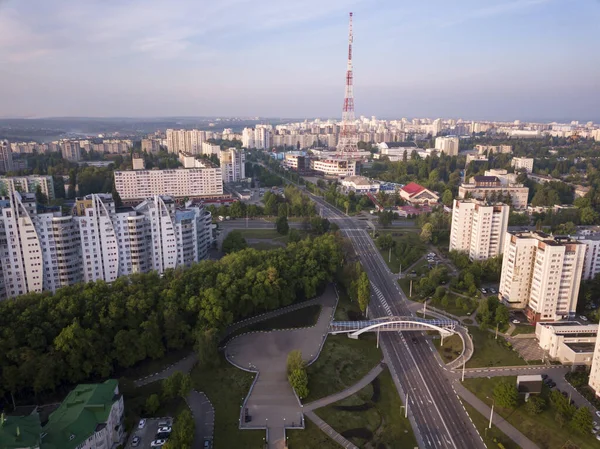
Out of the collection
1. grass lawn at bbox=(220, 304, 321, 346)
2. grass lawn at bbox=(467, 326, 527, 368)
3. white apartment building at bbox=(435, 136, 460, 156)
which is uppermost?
white apartment building at bbox=(435, 136, 460, 156)

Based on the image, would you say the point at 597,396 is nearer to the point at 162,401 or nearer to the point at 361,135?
the point at 162,401

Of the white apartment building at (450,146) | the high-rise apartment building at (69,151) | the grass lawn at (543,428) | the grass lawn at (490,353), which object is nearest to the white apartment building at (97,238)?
the grass lawn at (490,353)

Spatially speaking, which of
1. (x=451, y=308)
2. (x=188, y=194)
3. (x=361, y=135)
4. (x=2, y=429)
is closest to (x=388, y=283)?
(x=451, y=308)

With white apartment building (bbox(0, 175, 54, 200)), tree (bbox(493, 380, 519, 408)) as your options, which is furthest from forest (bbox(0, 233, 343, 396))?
white apartment building (bbox(0, 175, 54, 200))

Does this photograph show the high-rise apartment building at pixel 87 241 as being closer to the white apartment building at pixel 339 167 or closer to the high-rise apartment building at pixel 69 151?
the white apartment building at pixel 339 167

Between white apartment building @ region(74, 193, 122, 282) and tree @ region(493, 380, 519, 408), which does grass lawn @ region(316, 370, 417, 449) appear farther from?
white apartment building @ region(74, 193, 122, 282)

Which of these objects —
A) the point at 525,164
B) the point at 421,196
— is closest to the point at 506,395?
the point at 421,196
